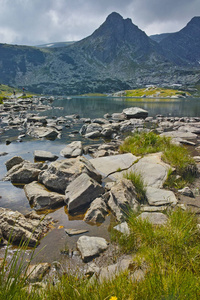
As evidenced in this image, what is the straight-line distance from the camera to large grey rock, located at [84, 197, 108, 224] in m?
6.18

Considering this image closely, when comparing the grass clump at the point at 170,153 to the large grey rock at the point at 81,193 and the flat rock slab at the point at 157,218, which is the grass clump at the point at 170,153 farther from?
the large grey rock at the point at 81,193

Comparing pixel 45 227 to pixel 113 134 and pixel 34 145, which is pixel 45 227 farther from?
pixel 113 134

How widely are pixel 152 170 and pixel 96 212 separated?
12.8 ft

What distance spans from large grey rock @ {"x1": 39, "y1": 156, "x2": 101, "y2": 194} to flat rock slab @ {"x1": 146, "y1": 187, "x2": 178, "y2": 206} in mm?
2791

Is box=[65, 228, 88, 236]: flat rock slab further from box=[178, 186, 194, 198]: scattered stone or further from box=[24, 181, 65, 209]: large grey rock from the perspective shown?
box=[178, 186, 194, 198]: scattered stone

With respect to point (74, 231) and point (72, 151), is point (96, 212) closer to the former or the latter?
point (74, 231)

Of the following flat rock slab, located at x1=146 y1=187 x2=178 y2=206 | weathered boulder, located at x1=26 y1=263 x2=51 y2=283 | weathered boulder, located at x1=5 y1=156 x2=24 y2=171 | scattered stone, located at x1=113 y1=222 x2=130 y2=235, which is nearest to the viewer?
weathered boulder, located at x1=26 y1=263 x2=51 y2=283

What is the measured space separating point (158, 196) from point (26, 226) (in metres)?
4.62

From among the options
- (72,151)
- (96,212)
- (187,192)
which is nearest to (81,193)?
(96,212)

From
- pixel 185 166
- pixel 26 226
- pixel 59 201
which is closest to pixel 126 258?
pixel 26 226

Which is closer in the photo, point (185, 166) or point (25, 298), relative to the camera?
point (25, 298)

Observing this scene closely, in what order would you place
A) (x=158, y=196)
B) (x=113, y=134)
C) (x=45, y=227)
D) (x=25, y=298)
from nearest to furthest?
1. (x=25, y=298)
2. (x=45, y=227)
3. (x=158, y=196)
4. (x=113, y=134)

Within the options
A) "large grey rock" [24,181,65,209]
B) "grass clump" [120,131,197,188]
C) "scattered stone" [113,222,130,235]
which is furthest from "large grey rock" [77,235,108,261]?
"grass clump" [120,131,197,188]

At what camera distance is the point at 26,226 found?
5402 millimetres
